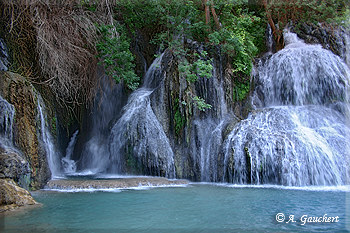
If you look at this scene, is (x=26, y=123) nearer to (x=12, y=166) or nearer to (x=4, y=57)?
(x=12, y=166)

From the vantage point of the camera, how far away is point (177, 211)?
15.0ft

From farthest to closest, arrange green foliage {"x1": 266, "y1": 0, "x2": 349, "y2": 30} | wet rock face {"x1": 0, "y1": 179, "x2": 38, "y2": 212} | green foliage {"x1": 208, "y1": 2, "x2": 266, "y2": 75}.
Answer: green foliage {"x1": 266, "y1": 0, "x2": 349, "y2": 30} < green foliage {"x1": 208, "y1": 2, "x2": 266, "y2": 75} < wet rock face {"x1": 0, "y1": 179, "x2": 38, "y2": 212}

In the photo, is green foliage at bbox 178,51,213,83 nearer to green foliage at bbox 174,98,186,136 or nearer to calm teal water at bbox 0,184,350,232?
green foliage at bbox 174,98,186,136

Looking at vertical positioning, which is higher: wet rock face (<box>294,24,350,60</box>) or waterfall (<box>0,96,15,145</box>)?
wet rock face (<box>294,24,350,60</box>)

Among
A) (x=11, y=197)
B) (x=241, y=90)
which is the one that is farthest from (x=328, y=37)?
(x=11, y=197)

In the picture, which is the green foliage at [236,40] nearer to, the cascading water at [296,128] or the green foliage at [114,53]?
the cascading water at [296,128]

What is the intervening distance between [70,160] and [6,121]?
5275 mm

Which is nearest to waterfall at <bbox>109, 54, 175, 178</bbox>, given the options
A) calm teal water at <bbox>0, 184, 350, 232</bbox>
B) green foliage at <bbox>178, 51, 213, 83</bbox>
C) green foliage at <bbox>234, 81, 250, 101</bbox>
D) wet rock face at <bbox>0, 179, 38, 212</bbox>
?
green foliage at <bbox>178, 51, 213, 83</bbox>

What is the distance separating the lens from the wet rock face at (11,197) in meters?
4.64

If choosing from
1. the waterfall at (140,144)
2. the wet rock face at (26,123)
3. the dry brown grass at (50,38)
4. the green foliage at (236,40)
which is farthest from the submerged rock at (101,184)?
the green foliage at (236,40)

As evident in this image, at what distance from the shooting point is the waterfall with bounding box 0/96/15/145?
6.36 meters

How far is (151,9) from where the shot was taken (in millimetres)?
11055

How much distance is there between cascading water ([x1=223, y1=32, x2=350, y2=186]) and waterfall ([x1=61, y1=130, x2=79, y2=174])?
574cm

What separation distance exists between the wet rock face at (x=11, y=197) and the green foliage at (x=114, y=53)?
5.09 meters
